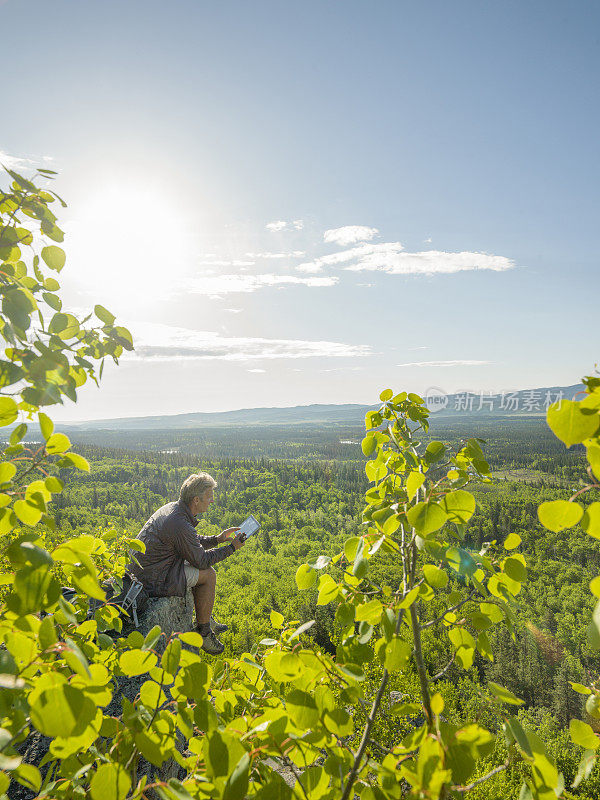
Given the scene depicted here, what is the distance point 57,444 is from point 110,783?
97 centimetres

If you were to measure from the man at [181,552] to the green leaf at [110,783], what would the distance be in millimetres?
4178

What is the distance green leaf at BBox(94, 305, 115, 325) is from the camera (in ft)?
5.33

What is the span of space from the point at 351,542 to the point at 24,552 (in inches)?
41.7

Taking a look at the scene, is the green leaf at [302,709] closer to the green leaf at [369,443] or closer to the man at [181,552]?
the green leaf at [369,443]

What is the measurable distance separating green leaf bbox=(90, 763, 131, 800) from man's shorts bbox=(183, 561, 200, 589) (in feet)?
15.4

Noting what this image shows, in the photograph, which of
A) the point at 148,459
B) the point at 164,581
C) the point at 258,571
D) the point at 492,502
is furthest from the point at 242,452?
the point at 164,581

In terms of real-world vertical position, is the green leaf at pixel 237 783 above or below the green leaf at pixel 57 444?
below

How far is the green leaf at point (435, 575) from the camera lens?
1.38 metres

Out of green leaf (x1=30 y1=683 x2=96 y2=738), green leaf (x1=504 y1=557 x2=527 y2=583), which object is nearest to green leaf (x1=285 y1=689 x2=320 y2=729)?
green leaf (x1=30 y1=683 x2=96 y2=738)

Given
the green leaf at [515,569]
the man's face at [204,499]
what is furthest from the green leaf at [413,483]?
the man's face at [204,499]

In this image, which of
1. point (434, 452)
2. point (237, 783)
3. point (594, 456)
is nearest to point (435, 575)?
point (434, 452)

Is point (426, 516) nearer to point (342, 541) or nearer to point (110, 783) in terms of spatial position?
point (110, 783)

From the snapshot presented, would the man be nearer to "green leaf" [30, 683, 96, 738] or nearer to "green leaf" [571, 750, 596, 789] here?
"green leaf" [30, 683, 96, 738]

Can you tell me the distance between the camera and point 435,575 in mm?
1424
